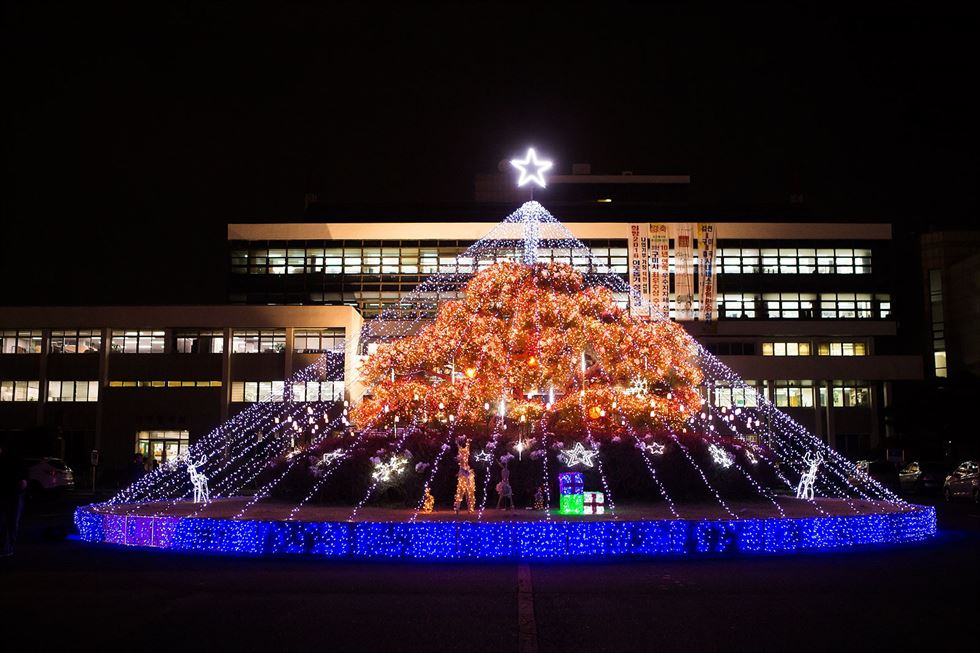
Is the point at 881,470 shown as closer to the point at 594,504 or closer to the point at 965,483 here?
the point at 965,483

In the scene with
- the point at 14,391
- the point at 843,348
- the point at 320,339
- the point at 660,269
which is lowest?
the point at 14,391

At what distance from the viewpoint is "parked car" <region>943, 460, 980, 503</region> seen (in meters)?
31.1

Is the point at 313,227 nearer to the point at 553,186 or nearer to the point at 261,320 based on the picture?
the point at 261,320

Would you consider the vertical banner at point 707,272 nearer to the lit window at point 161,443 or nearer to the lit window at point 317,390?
the lit window at point 317,390

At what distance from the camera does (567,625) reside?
916 cm

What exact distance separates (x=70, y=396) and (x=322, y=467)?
36.2 m

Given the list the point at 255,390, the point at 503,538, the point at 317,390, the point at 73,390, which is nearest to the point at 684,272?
the point at 317,390

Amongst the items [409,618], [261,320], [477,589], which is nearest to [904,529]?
[477,589]

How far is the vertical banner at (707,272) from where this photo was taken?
194 feet

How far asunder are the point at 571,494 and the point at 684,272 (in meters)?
42.7

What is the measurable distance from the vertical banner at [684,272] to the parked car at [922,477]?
779 inches

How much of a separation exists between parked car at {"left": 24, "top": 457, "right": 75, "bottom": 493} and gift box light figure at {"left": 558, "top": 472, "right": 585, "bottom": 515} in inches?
864

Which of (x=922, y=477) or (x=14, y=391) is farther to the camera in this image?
(x=14, y=391)

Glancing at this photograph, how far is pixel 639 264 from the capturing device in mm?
59312
